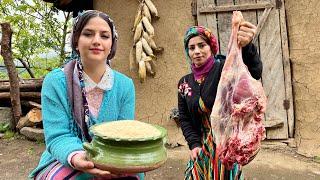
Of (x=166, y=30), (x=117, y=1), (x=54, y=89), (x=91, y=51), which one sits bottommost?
(x=54, y=89)

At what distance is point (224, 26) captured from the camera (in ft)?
15.6

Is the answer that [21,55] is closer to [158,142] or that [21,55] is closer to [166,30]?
[166,30]

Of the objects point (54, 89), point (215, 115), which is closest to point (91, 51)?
point (54, 89)

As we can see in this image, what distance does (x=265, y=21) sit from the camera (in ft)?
15.3

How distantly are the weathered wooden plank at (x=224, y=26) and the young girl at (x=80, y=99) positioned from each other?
3099 mm

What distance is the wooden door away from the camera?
15.1ft

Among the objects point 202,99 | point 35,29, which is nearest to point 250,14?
point 202,99

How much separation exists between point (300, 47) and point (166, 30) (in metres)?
1.66

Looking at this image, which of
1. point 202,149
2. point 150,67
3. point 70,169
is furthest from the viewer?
point 150,67

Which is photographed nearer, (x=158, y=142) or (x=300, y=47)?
(x=158, y=142)

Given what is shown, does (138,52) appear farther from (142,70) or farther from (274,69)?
(274,69)

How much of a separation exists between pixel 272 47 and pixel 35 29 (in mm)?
7068

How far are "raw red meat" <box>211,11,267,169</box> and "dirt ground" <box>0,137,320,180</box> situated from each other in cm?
231

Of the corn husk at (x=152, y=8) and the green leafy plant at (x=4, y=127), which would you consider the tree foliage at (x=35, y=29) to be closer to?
the green leafy plant at (x=4, y=127)
